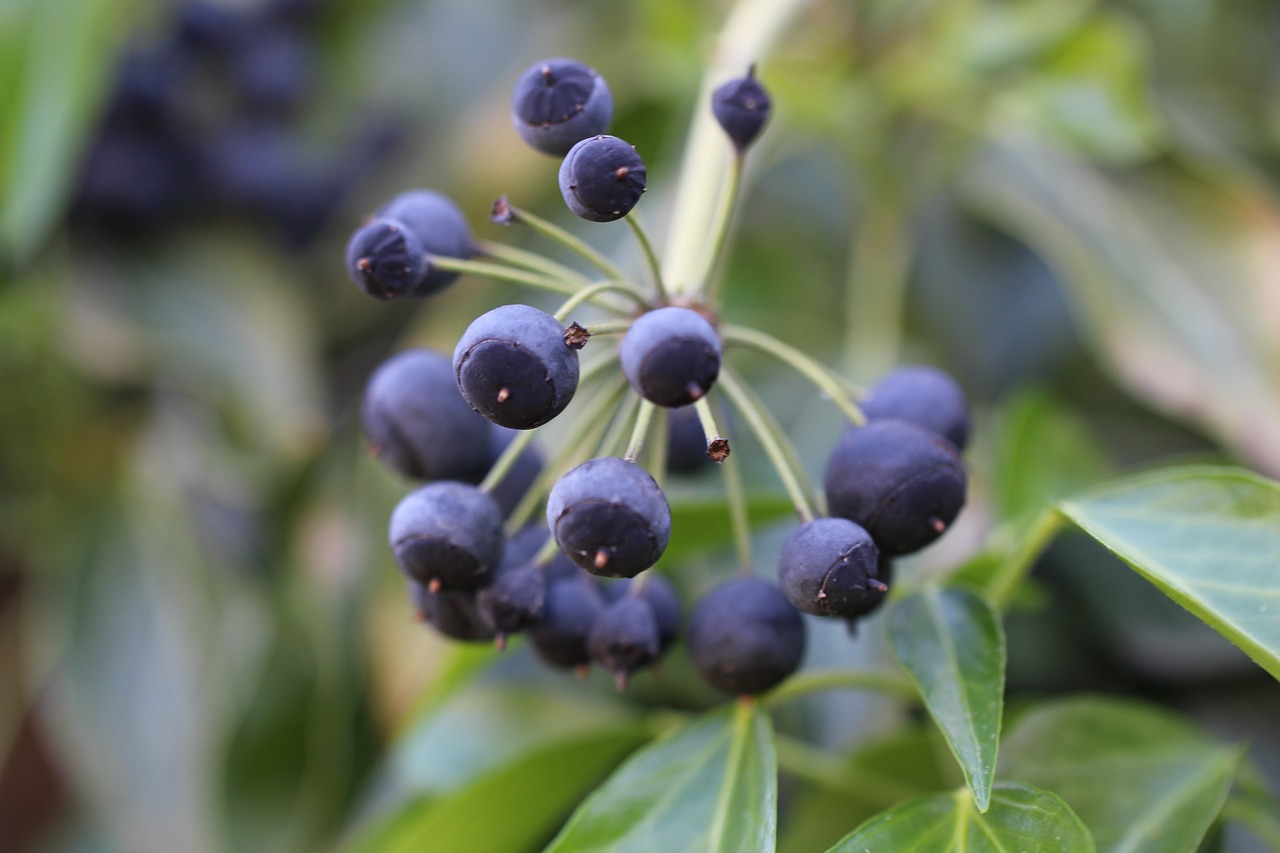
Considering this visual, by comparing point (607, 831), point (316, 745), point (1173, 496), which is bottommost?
point (316, 745)

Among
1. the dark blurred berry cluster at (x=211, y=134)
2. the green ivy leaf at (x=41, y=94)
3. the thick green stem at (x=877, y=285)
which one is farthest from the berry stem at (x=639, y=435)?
the dark blurred berry cluster at (x=211, y=134)

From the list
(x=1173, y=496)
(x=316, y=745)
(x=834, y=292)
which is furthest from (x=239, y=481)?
(x=1173, y=496)

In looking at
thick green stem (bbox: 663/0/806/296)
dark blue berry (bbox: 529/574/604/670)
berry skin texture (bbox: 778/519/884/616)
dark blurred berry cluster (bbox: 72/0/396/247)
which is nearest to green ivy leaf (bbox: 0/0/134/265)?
dark blurred berry cluster (bbox: 72/0/396/247)

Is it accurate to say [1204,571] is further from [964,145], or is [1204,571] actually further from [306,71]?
[306,71]

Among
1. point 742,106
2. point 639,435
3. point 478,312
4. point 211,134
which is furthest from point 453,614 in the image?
point 211,134

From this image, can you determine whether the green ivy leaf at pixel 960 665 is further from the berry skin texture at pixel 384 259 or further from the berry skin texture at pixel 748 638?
the berry skin texture at pixel 384 259

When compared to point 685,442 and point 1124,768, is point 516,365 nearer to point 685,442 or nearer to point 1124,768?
point 685,442
